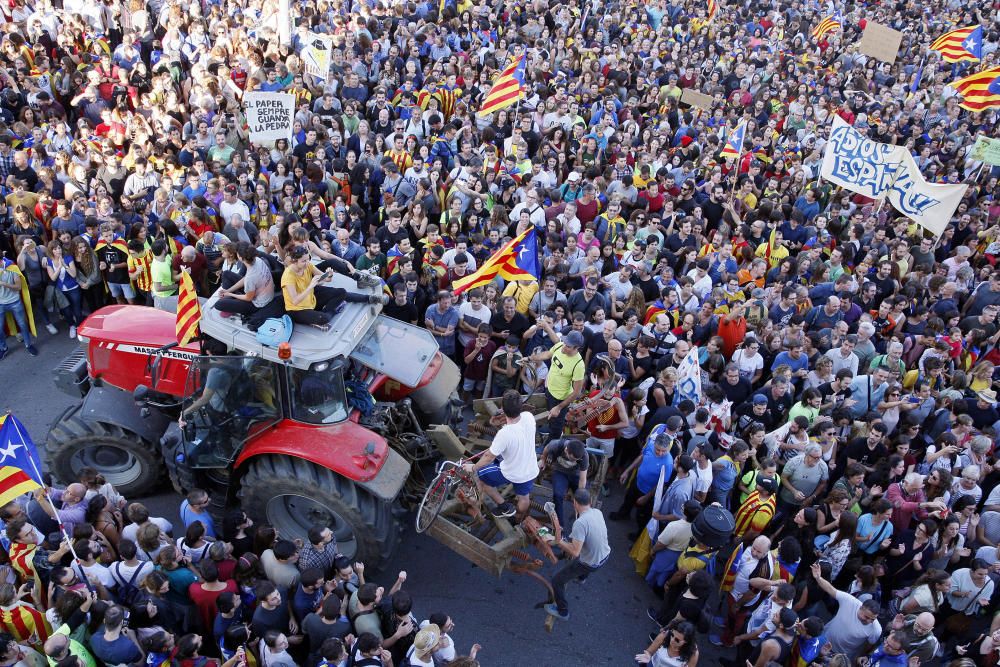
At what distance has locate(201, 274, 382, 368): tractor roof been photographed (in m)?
5.53

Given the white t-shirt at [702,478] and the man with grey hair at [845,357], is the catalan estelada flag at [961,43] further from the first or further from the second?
the white t-shirt at [702,478]

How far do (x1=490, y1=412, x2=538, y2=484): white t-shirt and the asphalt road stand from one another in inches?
50.5

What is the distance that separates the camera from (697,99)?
46.8 feet

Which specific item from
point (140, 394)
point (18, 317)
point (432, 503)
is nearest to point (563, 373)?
point (432, 503)

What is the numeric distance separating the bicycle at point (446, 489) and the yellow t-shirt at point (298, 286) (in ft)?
5.58

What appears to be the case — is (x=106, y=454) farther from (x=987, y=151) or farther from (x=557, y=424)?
(x=987, y=151)

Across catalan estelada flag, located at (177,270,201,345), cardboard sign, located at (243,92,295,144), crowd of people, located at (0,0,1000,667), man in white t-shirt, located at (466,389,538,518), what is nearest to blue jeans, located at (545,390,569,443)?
crowd of people, located at (0,0,1000,667)

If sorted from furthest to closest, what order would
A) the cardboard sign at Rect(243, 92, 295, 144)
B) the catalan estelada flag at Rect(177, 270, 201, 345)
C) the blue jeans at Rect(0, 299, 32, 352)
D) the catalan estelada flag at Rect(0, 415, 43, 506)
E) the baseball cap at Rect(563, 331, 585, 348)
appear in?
the cardboard sign at Rect(243, 92, 295, 144), the blue jeans at Rect(0, 299, 32, 352), the baseball cap at Rect(563, 331, 585, 348), the catalan estelada flag at Rect(177, 270, 201, 345), the catalan estelada flag at Rect(0, 415, 43, 506)

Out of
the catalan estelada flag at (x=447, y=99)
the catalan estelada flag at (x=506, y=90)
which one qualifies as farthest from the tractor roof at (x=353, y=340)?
the catalan estelada flag at (x=447, y=99)

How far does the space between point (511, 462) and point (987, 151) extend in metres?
10.7

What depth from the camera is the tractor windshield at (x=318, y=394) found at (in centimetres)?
571

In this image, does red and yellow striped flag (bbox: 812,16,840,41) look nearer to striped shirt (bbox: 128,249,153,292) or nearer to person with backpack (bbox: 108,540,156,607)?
striped shirt (bbox: 128,249,153,292)

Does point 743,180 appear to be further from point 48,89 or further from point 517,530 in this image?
point 48,89

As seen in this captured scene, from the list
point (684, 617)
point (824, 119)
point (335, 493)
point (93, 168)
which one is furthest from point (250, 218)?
point (824, 119)
